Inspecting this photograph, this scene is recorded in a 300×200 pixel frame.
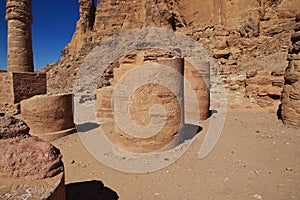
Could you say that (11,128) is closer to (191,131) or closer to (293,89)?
(191,131)

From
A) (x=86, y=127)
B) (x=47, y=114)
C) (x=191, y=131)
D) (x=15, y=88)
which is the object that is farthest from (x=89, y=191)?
(x=15, y=88)

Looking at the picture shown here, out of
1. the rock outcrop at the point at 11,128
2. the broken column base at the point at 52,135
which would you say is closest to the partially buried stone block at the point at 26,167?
the rock outcrop at the point at 11,128

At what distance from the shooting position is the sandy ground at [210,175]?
3.06 meters

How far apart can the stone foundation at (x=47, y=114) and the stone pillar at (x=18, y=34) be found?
16.2ft

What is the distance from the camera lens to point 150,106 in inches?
170

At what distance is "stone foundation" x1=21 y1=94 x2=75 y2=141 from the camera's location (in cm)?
542

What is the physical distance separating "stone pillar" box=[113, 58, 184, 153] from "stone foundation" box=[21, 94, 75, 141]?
2.13 meters

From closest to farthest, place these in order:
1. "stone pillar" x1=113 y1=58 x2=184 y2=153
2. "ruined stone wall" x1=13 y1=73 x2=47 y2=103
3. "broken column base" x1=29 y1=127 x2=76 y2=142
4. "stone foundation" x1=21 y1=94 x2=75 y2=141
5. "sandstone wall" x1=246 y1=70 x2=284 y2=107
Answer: "stone pillar" x1=113 y1=58 x2=184 y2=153 < "stone foundation" x1=21 y1=94 x2=75 y2=141 < "broken column base" x1=29 y1=127 x2=76 y2=142 < "ruined stone wall" x1=13 y1=73 x2=47 y2=103 < "sandstone wall" x1=246 y1=70 x2=284 y2=107

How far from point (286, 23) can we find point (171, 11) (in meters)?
16.2

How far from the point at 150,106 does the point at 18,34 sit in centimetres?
820

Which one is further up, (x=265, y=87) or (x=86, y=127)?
(x=265, y=87)

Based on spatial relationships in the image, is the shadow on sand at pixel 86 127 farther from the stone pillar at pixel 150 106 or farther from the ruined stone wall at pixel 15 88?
the ruined stone wall at pixel 15 88

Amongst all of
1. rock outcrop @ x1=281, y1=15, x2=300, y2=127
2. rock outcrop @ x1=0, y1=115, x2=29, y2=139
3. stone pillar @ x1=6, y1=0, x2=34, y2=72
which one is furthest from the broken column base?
rock outcrop @ x1=281, y1=15, x2=300, y2=127

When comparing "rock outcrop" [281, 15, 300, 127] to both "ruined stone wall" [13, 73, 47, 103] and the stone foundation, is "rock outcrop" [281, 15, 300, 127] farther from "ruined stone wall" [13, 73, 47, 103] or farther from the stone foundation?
"ruined stone wall" [13, 73, 47, 103]
